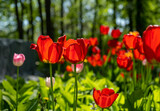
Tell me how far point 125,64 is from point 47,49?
1.22 m

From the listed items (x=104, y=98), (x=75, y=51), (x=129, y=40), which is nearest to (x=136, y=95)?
(x=129, y=40)

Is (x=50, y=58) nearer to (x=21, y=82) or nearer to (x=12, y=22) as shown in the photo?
(x=21, y=82)

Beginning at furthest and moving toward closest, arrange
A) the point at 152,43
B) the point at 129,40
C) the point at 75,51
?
the point at 129,40, the point at 75,51, the point at 152,43

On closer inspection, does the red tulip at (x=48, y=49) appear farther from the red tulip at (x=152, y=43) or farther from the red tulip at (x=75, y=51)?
the red tulip at (x=152, y=43)

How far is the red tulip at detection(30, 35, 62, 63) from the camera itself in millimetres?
1064

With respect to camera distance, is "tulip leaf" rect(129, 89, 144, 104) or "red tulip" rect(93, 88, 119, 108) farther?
"tulip leaf" rect(129, 89, 144, 104)

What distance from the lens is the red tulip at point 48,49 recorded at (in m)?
1.06

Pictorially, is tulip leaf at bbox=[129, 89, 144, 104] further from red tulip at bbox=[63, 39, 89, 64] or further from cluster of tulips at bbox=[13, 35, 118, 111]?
red tulip at bbox=[63, 39, 89, 64]

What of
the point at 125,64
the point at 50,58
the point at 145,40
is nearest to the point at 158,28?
the point at 145,40

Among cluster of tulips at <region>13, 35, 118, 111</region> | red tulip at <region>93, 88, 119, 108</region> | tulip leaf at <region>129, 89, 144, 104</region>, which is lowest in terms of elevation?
tulip leaf at <region>129, 89, 144, 104</region>

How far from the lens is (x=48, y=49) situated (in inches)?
43.4

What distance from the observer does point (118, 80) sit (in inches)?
134

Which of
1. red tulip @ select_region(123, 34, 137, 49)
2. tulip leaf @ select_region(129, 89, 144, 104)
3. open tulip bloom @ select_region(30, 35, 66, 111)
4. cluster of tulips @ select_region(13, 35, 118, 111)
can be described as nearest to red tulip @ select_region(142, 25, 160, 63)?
cluster of tulips @ select_region(13, 35, 118, 111)

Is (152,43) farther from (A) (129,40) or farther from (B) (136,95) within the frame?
(B) (136,95)
